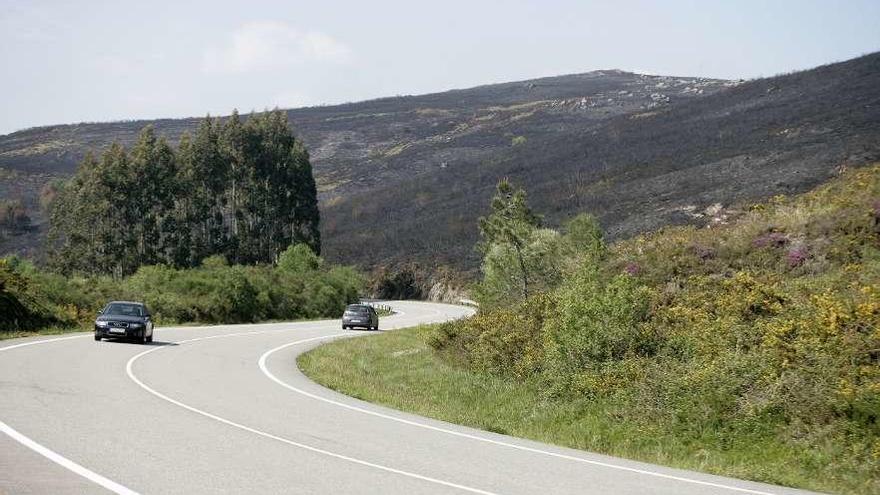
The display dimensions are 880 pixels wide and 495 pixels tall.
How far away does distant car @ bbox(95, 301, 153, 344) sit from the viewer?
27500mm

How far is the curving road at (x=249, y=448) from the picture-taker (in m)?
9.02

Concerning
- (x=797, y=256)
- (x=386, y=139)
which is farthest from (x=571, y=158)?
(x=797, y=256)

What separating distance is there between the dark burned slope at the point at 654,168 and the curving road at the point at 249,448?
52.9 meters

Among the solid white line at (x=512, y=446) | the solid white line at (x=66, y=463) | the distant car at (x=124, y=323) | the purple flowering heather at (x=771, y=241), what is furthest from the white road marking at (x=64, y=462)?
the purple flowering heather at (x=771, y=241)

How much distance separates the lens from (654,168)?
301ft

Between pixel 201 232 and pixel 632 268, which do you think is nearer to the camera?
pixel 632 268

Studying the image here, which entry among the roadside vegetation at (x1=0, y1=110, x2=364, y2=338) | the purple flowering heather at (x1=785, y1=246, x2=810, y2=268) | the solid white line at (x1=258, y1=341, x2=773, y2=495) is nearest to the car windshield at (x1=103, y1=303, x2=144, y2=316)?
the roadside vegetation at (x1=0, y1=110, x2=364, y2=338)

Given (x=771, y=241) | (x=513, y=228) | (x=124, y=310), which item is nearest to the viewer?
(x=771, y=241)

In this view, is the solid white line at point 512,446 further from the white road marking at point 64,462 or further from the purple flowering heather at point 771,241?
the purple flowering heather at point 771,241

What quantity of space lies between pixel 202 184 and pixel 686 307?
226 feet

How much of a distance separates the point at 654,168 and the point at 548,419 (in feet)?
259

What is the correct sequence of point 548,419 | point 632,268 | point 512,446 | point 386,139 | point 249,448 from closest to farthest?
point 249,448
point 512,446
point 548,419
point 632,268
point 386,139

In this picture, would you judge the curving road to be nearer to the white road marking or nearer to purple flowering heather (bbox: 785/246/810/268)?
the white road marking

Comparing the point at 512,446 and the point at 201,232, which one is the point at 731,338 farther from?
the point at 201,232
